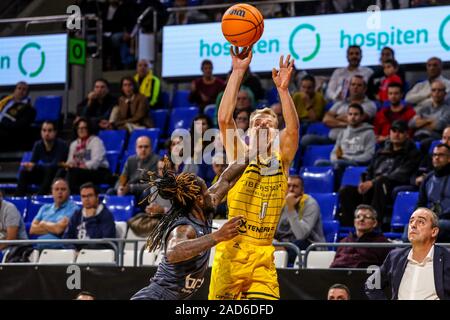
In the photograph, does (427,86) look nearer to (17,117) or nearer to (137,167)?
(137,167)

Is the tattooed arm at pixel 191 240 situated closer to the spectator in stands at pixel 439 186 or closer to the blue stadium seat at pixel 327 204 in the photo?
the spectator in stands at pixel 439 186

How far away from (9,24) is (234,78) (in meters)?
11.0

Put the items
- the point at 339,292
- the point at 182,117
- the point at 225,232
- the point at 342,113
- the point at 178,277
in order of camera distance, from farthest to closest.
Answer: the point at 182,117, the point at 342,113, the point at 339,292, the point at 178,277, the point at 225,232

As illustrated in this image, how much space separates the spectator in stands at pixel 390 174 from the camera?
1179cm

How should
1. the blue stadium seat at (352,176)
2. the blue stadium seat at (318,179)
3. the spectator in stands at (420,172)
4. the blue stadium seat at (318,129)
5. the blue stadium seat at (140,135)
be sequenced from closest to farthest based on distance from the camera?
the spectator in stands at (420,172) → the blue stadium seat at (352,176) → the blue stadium seat at (318,179) → the blue stadium seat at (318,129) → the blue stadium seat at (140,135)

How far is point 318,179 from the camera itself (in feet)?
41.7

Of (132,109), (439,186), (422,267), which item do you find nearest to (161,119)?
(132,109)

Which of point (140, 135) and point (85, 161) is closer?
point (85, 161)

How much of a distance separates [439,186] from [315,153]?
2.77 m

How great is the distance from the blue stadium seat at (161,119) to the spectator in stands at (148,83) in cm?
26

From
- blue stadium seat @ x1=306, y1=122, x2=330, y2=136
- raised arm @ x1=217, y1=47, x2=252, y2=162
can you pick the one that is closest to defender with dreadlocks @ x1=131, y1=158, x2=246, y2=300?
raised arm @ x1=217, y1=47, x2=252, y2=162

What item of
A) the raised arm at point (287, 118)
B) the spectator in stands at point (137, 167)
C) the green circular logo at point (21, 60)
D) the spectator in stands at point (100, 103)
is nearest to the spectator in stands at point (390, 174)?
the spectator in stands at point (137, 167)

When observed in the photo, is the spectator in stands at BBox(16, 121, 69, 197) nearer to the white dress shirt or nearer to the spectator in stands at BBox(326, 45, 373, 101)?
the spectator in stands at BBox(326, 45, 373, 101)
